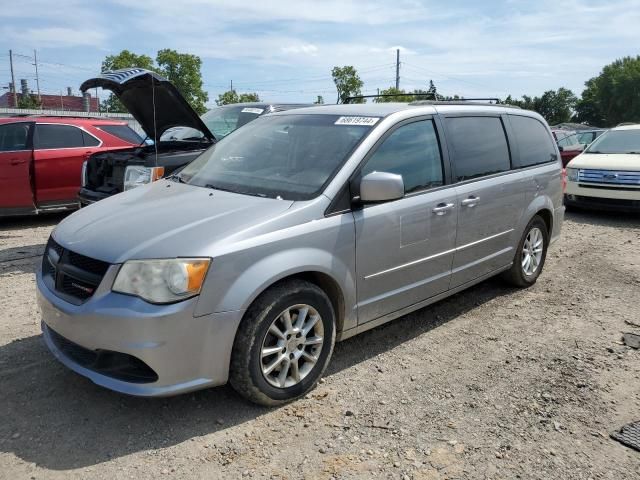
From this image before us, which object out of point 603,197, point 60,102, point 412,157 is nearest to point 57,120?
point 412,157

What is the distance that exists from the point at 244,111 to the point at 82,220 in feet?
15.2

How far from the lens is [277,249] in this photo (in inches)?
121

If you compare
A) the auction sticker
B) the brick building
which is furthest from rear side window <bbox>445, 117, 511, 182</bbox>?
the brick building

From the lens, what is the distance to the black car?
233 inches

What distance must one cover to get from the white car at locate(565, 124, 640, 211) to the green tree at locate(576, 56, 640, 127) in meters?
57.3

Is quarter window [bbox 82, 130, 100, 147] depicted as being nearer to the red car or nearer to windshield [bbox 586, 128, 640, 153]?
the red car

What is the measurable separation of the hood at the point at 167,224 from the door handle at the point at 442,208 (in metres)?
1.25

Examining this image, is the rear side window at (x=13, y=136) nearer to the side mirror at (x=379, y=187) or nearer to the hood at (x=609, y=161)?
the side mirror at (x=379, y=187)

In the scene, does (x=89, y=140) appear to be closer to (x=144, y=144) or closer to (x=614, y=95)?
(x=144, y=144)

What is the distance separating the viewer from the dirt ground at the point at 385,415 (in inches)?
109

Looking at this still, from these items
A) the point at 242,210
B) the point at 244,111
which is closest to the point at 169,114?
the point at 244,111

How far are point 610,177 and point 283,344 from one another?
8406 millimetres

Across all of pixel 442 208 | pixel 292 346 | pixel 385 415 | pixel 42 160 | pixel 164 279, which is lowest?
pixel 385 415

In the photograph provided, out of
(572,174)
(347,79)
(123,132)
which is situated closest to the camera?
(123,132)
